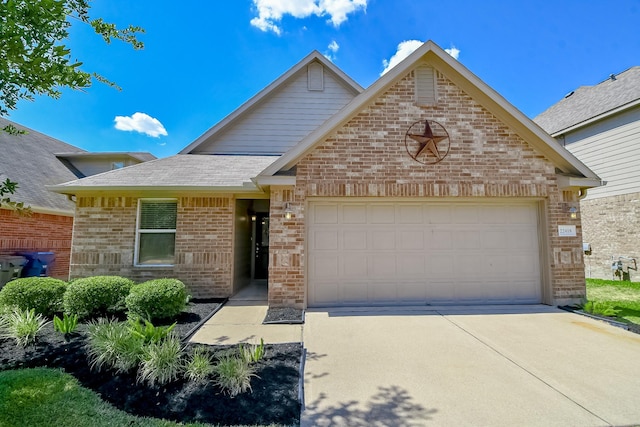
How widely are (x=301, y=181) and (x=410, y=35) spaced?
22.0ft

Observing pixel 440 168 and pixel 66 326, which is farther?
pixel 440 168

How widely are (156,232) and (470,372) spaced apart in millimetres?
7583

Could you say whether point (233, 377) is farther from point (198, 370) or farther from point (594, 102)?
point (594, 102)

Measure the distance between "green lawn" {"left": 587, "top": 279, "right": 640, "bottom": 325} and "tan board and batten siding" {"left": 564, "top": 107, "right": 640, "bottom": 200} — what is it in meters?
3.43

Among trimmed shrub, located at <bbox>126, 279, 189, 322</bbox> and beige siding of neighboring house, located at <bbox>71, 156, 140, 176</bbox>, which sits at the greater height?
beige siding of neighboring house, located at <bbox>71, 156, 140, 176</bbox>

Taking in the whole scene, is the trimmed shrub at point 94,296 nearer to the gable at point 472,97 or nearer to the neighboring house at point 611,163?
the gable at point 472,97

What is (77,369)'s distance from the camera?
392cm

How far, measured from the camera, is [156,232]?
812 cm

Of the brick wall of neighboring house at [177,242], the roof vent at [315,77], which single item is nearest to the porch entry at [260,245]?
the brick wall of neighboring house at [177,242]

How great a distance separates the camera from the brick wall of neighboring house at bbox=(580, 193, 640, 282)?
10.9 metres

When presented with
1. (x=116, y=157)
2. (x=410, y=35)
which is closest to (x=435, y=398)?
(x=410, y=35)

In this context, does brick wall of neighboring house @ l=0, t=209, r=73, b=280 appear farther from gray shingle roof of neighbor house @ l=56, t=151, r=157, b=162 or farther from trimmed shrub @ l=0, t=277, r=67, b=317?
trimmed shrub @ l=0, t=277, r=67, b=317

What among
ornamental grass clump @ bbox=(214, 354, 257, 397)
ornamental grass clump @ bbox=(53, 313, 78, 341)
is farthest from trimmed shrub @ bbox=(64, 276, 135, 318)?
ornamental grass clump @ bbox=(214, 354, 257, 397)

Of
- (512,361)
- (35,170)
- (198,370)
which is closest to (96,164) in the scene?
(35,170)
